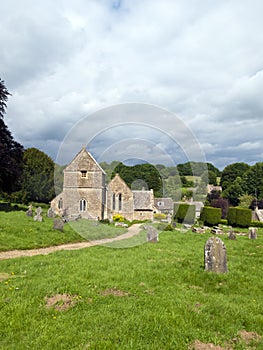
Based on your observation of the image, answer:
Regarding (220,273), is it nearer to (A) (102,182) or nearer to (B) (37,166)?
(A) (102,182)

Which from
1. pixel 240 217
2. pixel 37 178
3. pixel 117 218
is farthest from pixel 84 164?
pixel 240 217

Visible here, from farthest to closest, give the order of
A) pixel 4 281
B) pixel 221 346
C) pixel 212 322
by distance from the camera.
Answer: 1. pixel 4 281
2. pixel 212 322
3. pixel 221 346

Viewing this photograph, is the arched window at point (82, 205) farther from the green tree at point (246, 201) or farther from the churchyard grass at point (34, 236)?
the green tree at point (246, 201)

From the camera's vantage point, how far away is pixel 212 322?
16.5ft

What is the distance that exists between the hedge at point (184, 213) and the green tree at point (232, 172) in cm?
5626

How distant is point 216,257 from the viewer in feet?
27.8

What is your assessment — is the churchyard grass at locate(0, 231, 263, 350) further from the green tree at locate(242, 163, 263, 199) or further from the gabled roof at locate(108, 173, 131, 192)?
the green tree at locate(242, 163, 263, 199)

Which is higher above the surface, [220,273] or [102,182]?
[102,182]

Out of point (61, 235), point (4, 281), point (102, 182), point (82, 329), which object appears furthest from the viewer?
point (102, 182)

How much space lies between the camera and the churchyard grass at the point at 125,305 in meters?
4.42

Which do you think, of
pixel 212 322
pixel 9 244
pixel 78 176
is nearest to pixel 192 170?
pixel 9 244

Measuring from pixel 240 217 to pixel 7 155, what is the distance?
2754 centimetres

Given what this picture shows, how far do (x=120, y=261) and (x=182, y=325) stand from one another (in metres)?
4.69

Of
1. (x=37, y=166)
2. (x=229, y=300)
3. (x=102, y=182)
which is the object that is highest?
(x=37, y=166)
